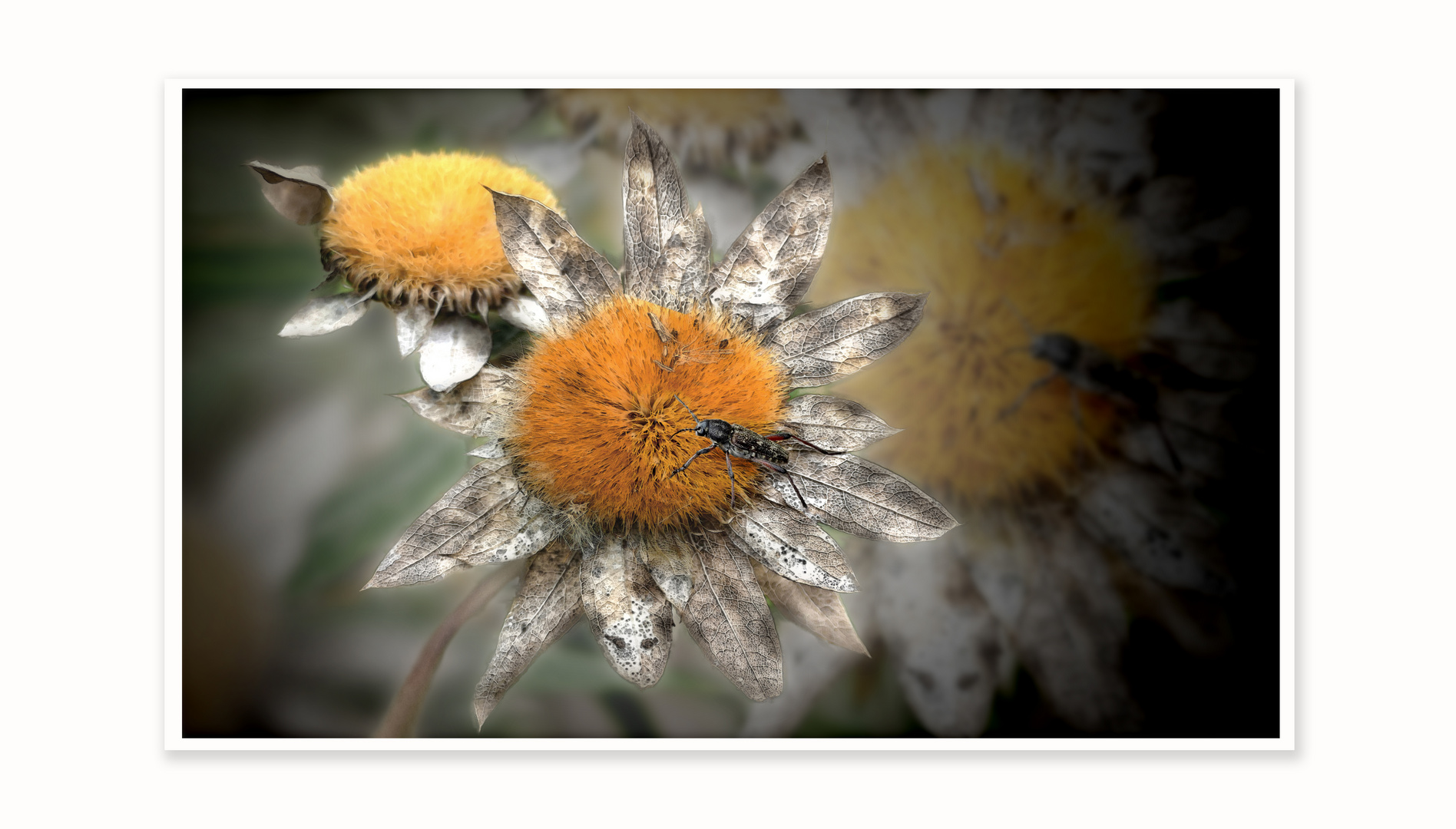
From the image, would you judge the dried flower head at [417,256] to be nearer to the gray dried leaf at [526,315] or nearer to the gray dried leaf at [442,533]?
the gray dried leaf at [526,315]

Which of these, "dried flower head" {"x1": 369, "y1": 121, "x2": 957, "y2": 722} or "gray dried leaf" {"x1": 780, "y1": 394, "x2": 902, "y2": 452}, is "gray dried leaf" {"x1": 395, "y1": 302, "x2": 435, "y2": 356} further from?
"gray dried leaf" {"x1": 780, "y1": 394, "x2": 902, "y2": 452}

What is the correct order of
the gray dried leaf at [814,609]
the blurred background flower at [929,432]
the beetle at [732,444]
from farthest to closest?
the blurred background flower at [929,432] → the gray dried leaf at [814,609] → the beetle at [732,444]

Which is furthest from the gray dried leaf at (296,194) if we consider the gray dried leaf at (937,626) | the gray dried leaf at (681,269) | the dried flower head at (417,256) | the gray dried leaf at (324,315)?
the gray dried leaf at (937,626)

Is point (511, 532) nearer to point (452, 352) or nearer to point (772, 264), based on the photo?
point (452, 352)

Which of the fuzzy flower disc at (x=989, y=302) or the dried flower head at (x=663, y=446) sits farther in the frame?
the fuzzy flower disc at (x=989, y=302)

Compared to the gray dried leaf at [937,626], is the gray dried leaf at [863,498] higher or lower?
higher

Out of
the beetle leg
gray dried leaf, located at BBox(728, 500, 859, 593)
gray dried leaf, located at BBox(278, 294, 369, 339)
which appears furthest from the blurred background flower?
the beetle leg

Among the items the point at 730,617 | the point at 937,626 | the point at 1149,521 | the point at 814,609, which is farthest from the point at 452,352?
the point at 1149,521
